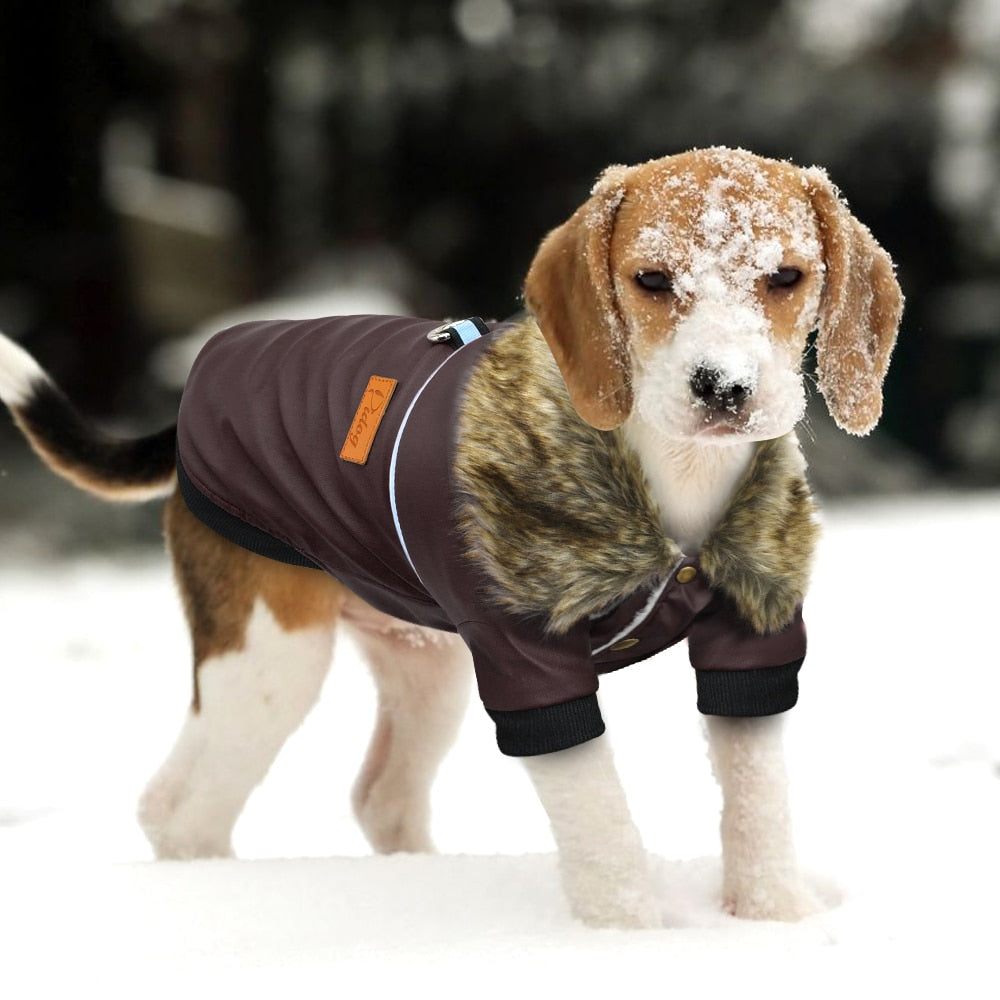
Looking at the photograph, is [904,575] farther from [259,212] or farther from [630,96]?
[259,212]

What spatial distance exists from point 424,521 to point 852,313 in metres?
0.69

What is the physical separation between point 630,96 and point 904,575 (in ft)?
11.6

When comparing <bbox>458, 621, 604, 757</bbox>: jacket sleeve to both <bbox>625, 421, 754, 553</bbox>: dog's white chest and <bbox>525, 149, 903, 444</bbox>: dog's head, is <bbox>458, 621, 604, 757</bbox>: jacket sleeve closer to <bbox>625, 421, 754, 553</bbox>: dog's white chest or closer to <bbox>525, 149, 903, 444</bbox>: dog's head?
<bbox>625, 421, 754, 553</bbox>: dog's white chest

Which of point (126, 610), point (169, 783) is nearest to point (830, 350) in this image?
point (169, 783)

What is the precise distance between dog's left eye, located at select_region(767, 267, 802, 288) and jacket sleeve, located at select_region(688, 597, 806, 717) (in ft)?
1.57

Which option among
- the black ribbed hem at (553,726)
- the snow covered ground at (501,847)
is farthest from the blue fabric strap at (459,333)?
the snow covered ground at (501,847)

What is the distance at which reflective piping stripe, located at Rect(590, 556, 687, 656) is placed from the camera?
198cm

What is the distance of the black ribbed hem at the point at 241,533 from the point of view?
2.38m

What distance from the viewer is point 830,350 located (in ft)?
6.52

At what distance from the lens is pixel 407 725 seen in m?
2.78

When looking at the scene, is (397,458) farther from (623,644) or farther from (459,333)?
(623,644)

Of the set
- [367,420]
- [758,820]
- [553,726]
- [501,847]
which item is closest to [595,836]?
[553,726]

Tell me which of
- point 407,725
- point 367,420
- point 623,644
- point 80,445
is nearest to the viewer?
point 623,644

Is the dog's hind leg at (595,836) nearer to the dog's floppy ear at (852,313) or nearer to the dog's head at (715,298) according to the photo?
the dog's head at (715,298)
